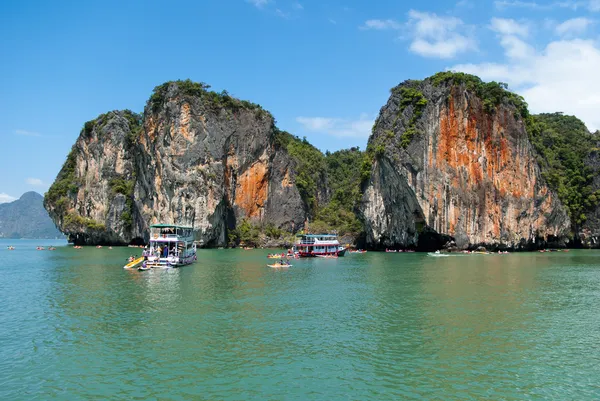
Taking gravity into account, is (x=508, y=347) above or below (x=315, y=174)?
below

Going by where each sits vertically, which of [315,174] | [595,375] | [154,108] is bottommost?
[595,375]

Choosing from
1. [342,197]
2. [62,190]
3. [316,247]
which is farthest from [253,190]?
[62,190]

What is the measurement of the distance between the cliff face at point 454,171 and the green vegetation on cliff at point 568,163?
15.8ft

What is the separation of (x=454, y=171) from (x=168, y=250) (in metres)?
38.0

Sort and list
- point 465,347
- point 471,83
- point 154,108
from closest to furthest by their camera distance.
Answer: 1. point 465,347
2. point 471,83
3. point 154,108

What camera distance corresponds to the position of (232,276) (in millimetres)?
34094

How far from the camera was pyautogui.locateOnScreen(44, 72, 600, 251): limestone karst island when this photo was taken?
6075cm

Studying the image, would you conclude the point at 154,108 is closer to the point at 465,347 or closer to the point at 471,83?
the point at 471,83

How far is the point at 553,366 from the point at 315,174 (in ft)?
276

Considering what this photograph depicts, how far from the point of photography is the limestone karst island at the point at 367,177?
2392 inches

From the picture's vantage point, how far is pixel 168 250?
41906 millimetres

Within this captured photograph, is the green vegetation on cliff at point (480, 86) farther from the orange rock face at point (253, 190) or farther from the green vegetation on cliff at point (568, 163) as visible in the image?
the orange rock face at point (253, 190)

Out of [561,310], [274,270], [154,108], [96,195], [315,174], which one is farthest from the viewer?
[315,174]

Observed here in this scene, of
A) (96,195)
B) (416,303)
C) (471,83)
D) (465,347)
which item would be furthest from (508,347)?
(96,195)
